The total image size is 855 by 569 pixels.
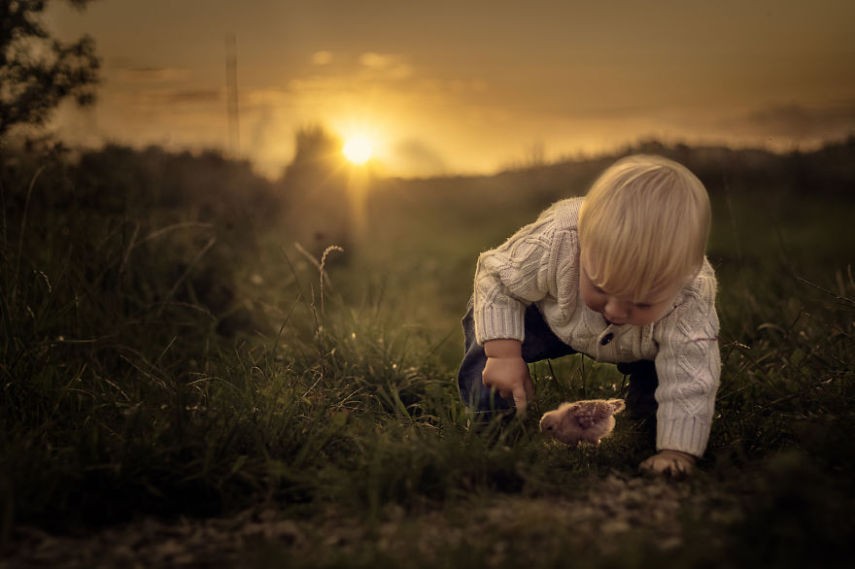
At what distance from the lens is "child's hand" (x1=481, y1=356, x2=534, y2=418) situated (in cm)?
253

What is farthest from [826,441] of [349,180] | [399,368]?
[349,180]

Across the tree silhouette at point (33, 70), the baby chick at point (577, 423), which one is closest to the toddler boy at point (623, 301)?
the baby chick at point (577, 423)

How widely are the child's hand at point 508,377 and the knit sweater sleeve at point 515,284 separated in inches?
3.7

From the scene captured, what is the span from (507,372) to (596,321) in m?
0.38

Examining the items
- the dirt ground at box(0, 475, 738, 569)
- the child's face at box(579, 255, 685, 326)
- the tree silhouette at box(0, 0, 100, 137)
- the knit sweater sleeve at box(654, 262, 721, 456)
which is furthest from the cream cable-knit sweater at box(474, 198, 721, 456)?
the tree silhouette at box(0, 0, 100, 137)

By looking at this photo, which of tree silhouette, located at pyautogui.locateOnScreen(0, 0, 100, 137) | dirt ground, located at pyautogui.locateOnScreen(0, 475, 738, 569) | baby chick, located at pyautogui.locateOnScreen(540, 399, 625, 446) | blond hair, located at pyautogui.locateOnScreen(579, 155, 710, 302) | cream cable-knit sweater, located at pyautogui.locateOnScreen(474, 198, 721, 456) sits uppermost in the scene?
tree silhouette, located at pyautogui.locateOnScreen(0, 0, 100, 137)

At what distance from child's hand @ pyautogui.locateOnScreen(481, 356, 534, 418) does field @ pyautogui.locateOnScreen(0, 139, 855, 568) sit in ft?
0.53

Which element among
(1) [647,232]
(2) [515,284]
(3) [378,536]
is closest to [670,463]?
(1) [647,232]

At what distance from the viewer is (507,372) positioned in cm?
256

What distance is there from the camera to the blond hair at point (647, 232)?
209 centimetres

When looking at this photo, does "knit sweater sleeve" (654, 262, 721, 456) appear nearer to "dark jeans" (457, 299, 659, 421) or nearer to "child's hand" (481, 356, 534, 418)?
"dark jeans" (457, 299, 659, 421)

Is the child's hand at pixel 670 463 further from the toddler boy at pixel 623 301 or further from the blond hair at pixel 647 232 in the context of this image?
the blond hair at pixel 647 232

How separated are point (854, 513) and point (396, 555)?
1101mm

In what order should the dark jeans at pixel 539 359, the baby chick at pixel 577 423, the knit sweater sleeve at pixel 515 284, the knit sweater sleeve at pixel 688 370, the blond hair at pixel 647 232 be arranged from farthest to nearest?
the dark jeans at pixel 539 359, the knit sweater sleeve at pixel 515 284, the baby chick at pixel 577 423, the knit sweater sleeve at pixel 688 370, the blond hair at pixel 647 232
